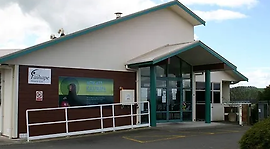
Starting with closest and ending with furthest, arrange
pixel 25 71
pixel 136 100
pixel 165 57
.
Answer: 1. pixel 25 71
2. pixel 165 57
3. pixel 136 100

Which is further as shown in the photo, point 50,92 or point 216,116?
point 216,116

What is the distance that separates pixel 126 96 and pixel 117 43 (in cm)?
245

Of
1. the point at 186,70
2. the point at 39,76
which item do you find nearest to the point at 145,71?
the point at 186,70

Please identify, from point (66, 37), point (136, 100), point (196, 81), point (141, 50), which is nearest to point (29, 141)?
point (66, 37)

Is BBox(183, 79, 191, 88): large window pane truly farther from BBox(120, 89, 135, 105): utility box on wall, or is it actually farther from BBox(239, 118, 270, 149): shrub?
BBox(239, 118, 270, 149): shrub

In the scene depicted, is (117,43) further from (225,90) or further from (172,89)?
(225,90)

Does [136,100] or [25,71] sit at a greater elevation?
[25,71]

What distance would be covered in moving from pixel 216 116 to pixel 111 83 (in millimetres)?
8019

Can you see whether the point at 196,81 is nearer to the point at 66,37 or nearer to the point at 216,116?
the point at 216,116

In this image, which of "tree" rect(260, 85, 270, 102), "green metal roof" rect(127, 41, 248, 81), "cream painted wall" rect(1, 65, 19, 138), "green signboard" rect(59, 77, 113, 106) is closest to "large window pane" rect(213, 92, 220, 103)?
"tree" rect(260, 85, 270, 102)

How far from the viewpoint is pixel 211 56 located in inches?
687

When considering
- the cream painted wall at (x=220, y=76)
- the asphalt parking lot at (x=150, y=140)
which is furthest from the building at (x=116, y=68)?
the cream painted wall at (x=220, y=76)

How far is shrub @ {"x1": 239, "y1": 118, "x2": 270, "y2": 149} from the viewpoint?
27.3 ft

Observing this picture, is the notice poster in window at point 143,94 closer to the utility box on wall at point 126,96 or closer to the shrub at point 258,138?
the utility box on wall at point 126,96
